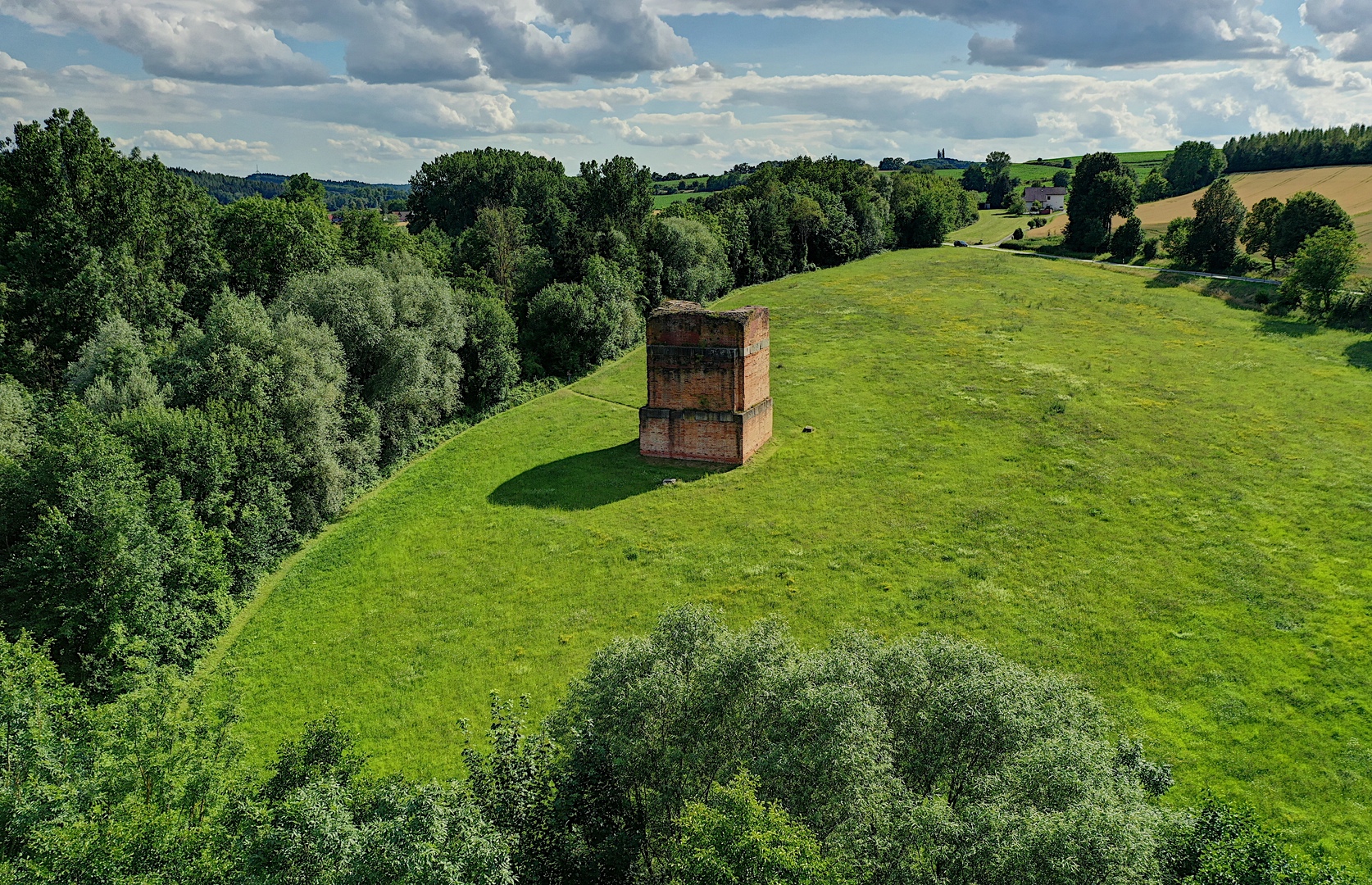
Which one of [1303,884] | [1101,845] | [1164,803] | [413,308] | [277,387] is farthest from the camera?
[413,308]

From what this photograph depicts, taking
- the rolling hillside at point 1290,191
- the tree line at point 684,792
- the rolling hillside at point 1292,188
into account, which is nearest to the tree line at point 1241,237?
the rolling hillside at point 1290,191

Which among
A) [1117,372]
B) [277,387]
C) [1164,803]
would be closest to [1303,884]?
[1164,803]

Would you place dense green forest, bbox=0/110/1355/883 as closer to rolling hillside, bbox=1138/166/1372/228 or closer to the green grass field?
rolling hillside, bbox=1138/166/1372/228

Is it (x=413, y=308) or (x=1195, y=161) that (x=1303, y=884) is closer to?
(x=413, y=308)

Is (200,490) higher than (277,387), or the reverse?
(277,387)

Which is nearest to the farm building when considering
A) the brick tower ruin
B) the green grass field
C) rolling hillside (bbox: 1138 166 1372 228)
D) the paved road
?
the green grass field

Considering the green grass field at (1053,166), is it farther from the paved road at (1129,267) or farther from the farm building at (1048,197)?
the paved road at (1129,267)

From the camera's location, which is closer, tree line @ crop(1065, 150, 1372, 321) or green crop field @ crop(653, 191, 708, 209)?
tree line @ crop(1065, 150, 1372, 321)
